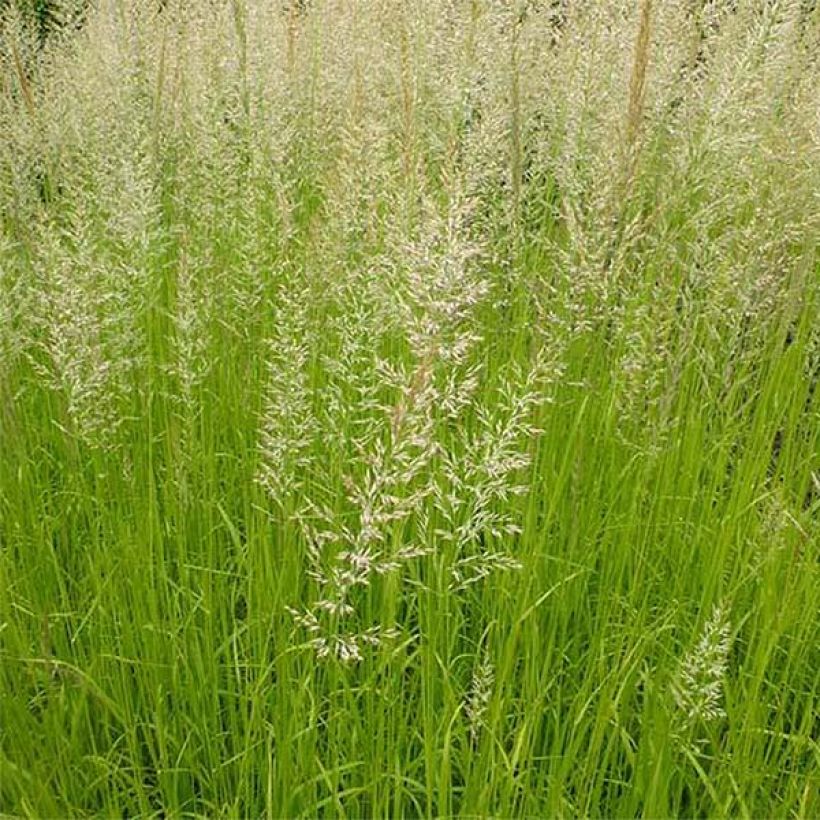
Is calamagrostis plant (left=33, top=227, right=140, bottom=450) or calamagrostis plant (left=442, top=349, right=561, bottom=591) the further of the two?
calamagrostis plant (left=33, top=227, right=140, bottom=450)

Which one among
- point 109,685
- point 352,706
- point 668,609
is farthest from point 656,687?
point 109,685

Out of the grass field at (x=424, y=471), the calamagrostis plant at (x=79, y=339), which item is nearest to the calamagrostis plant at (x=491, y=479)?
the grass field at (x=424, y=471)

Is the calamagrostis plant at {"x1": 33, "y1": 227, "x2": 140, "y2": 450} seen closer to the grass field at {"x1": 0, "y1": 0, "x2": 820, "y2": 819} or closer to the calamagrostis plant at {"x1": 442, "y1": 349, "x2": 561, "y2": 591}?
the grass field at {"x1": 0, "y1": 0, "x2": 820, "y2": 819}

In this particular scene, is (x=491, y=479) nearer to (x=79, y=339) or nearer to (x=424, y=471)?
(x=424, y=471)

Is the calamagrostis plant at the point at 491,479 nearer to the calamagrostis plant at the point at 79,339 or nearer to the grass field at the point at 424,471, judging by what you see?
the grass field at the point at 424,471

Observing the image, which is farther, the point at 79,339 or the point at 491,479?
the point at 79,339

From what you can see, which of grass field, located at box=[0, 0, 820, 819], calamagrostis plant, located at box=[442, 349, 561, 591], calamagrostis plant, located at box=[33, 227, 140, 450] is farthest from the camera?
calamagrostis plant, located at box=[33, 227, 140, 450]

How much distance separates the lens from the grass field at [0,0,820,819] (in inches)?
64.1

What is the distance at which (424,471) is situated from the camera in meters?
1.91

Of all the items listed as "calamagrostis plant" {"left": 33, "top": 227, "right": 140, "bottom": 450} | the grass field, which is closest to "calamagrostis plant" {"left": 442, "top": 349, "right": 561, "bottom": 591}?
the grass field

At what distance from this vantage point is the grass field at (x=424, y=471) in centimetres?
163

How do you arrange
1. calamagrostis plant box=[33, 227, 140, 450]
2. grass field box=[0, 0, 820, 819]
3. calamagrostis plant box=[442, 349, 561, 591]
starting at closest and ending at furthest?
calamagrostis plant box=[442, 349, 561, 591], grass field box=[0, 0, 820, 819], calamagrostis plant box=[33, 227, 140, 450]

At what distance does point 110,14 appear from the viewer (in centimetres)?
359

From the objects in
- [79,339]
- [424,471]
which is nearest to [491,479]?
[424,471]
